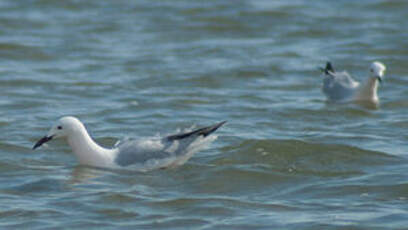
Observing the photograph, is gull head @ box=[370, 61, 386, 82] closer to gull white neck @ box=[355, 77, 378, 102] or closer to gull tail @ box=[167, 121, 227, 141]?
gull white neck @ box=[355, 77, 378, 102]

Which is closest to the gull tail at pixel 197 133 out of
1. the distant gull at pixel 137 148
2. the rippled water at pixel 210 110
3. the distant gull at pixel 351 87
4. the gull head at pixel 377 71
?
the distant gull at pixel 137 148

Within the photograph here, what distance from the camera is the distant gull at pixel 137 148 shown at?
9469mm

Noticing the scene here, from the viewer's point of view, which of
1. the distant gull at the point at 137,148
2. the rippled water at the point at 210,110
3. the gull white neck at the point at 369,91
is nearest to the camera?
the rippled water at the point at 210,110

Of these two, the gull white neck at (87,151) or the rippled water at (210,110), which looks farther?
the gull white neck at (87,151)

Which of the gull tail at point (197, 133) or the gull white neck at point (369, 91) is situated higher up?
the gull tail at point (197, 133)

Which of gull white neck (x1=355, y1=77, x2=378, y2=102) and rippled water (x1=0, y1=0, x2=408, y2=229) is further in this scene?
gull white neck (x1=355, y1=77, x2=378, y2=102)

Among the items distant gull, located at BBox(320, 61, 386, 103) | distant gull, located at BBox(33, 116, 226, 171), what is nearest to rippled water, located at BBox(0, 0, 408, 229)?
distant gull, located at BBox(33, 116, 226, 171)

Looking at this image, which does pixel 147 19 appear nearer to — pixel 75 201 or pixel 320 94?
pixel 320 94

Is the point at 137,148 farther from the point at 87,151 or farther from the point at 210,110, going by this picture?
the point at 210,110

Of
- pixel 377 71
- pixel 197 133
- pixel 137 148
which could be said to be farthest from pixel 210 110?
pixel 137 148

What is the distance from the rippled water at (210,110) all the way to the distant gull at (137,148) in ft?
0.39

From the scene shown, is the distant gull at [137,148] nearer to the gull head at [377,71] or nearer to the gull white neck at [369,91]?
the gull white neck at [369,91]

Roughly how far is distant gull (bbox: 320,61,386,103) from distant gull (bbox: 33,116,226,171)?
14.6 ft

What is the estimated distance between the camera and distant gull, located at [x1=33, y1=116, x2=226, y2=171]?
9.47m
